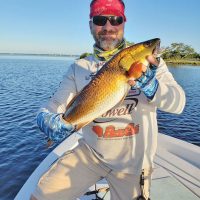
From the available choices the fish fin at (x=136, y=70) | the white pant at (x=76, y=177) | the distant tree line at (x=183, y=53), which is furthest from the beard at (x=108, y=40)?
the distant tree line at (x=183, y=53)

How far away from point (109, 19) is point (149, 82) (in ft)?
4.06

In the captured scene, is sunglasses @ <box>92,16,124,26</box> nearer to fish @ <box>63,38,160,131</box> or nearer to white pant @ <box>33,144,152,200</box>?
fish @ <box>63,38,160,131</box>

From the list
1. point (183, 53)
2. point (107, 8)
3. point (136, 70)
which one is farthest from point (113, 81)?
point (183, 53)

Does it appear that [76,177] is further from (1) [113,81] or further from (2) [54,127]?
(1) [113,81]

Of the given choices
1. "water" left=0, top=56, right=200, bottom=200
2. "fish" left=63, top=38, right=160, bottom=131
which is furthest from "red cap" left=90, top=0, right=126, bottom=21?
"water" left=0, top=56, right=200, bottom=200

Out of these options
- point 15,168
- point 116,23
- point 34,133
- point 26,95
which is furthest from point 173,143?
point 26,95

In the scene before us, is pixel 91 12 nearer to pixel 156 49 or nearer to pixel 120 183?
pixel 156 49

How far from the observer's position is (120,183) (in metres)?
3.65

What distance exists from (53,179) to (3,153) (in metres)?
8.37

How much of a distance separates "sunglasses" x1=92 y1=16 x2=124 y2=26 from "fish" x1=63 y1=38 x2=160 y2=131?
1.06 m

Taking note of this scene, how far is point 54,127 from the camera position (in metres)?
3.05

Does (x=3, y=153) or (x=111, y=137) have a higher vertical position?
(x=111, y=137)

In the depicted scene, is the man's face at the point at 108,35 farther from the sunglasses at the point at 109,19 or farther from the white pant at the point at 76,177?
the white pant at the point at 76,177

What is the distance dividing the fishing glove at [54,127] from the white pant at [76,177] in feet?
2.69
